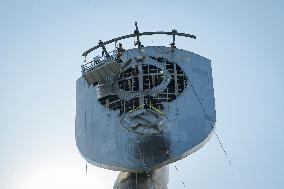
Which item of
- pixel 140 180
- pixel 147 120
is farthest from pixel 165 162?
pixel 147 120

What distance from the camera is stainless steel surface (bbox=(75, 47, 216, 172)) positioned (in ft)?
115

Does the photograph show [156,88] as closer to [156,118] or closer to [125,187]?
[156,118]

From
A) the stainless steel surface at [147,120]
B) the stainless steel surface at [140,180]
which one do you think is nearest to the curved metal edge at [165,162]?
the stainless steel surface at [147,120]

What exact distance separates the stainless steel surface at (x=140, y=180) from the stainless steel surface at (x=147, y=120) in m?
0.75

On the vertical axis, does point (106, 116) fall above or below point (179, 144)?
above

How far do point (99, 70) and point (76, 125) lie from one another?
Answer: 15.3 feet

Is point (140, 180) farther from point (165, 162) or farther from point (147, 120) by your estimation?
point (147, 120)

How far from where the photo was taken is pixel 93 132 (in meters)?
38.4

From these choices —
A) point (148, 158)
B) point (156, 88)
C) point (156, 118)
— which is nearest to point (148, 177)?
point (148, 158)

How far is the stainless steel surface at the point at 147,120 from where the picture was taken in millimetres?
35125

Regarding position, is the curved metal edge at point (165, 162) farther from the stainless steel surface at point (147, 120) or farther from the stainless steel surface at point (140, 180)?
the stainless steel surface at point (140, 180)

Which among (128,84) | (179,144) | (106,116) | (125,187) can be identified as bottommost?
(125,187)

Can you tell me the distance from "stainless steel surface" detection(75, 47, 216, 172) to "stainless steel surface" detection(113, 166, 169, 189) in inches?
29.6

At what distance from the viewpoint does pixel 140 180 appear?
114ft
